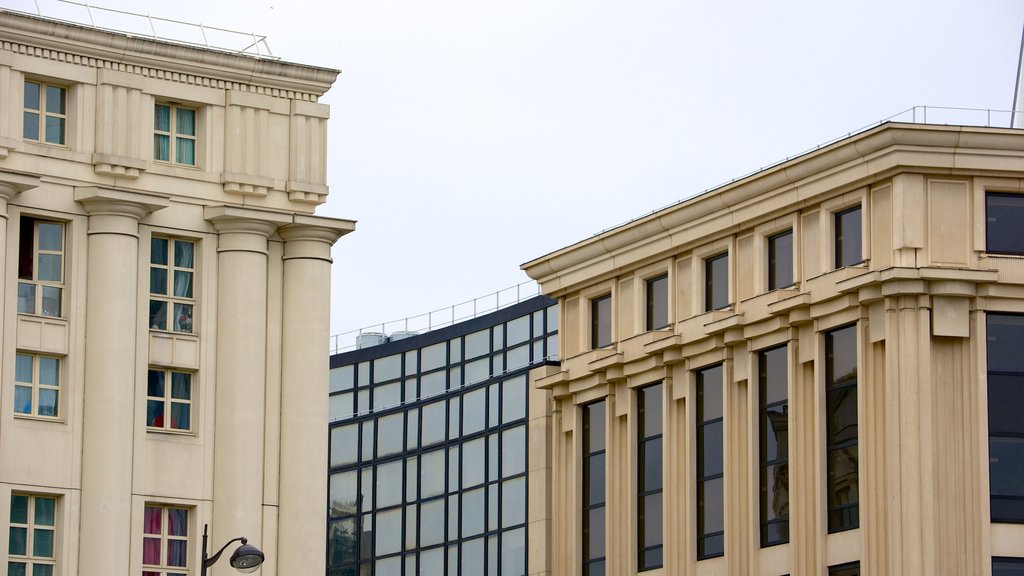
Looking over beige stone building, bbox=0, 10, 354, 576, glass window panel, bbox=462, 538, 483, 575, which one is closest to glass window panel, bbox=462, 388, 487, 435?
glass window panel, bbox=462, 538, 483, 575

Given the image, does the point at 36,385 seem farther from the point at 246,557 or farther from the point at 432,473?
the point at 432,473

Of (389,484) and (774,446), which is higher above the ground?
(389,484)

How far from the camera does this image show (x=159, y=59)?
193 feet

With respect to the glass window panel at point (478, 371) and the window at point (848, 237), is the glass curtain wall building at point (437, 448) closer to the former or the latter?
the glass window panel at point (478, 371)

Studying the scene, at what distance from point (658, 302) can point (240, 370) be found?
23755mm

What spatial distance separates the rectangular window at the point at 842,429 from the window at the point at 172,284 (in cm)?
2085

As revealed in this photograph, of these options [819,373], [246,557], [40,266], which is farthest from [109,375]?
[819,373]

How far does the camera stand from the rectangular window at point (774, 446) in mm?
71188

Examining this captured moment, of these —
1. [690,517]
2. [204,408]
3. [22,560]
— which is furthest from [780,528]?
[22,560]

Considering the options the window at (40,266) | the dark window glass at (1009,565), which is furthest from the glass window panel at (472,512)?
the window at (40,266)

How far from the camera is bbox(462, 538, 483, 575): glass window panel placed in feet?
277

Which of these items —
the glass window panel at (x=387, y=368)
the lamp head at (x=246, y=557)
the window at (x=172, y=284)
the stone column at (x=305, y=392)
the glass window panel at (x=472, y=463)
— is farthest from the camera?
the glass window panel at (x=387, y=368)

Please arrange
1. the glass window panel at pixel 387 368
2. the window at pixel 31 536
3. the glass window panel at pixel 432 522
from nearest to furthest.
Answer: the window at pixel 31 536 < the glass window panel at pixel 432 522 < the glass window panel at pixel 387 368

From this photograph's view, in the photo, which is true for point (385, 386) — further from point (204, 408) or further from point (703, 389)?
point (204, 408)
